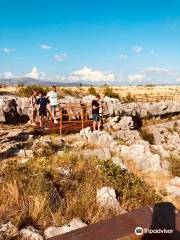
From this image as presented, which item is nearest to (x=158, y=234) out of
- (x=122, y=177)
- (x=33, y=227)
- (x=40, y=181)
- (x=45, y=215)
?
(x=33, y=227)

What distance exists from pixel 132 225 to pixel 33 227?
10.9 feet

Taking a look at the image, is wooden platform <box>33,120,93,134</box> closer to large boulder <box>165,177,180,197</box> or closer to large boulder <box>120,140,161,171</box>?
large boulder <box>120,140,161,171</box>

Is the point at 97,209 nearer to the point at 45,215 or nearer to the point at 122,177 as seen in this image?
the point at 45,215

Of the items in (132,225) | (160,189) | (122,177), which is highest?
(132,225)

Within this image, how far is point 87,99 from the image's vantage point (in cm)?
2306

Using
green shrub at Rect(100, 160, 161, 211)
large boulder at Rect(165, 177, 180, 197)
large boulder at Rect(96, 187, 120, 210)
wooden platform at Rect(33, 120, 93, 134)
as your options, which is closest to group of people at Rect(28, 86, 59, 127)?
wooden platform at Rect(33, 120, 93, 134)

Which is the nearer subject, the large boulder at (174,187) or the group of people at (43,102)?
the large boulder at (174,187)

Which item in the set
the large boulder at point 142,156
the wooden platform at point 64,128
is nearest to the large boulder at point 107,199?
the large boulder at point 142,156

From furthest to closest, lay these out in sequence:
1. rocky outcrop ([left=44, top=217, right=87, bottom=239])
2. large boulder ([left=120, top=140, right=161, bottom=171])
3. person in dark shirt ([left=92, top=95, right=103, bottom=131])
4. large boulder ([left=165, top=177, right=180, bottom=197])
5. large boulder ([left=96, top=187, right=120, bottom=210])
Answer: person in dark shirt ([left=92, top=95, right=103, bottom=131]), large boulder ([left=120, top=140, right=161, bottom=171]), large boulder ([left=165, top=177, right=180, bottom=197]), large boulder ([left=96, top=187, right=120, bottom=210]), rocky outcrop ([left=44, top=217, right=87, bottom=239])

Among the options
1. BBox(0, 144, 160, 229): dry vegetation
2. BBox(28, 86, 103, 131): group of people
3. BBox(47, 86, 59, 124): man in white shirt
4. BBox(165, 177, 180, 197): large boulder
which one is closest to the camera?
BBox(0, 144, 160, 229): dry vegetation

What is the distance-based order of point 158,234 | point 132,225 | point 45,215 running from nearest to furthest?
1. point 158,234
2. point 132,225
3. point 45,215

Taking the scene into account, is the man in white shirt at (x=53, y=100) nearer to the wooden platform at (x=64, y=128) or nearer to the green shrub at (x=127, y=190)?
the wooden platform at (x=64, y=128)

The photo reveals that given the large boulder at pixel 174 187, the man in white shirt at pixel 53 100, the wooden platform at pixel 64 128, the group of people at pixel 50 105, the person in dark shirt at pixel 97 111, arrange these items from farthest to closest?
the person in dark shirt at pixel 97 111
the man in white shirt at pixel 53 100
the group of people at pixel 50 105
the wooden platform at pixel 64 128
the large boulder at pixel 174 187

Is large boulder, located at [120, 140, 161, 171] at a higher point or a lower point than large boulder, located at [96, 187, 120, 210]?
lower
